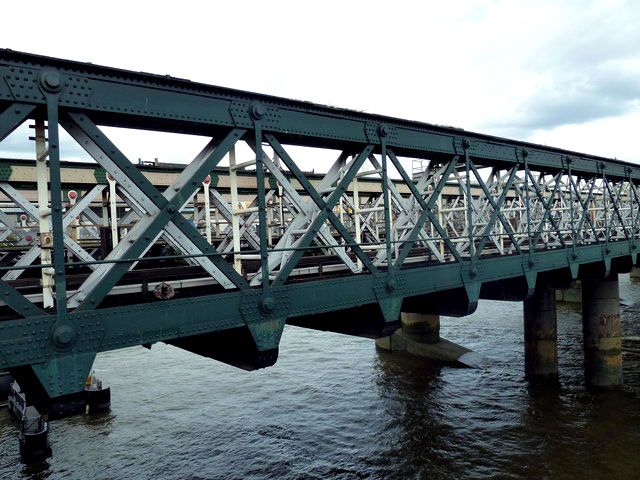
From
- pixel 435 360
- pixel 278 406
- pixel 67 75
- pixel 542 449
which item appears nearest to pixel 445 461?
pixel 542 449

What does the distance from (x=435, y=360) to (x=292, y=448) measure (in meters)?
12.3

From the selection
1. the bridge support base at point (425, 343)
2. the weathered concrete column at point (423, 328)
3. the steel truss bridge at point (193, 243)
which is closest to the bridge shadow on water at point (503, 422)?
the bridge support base at point (425, 343)

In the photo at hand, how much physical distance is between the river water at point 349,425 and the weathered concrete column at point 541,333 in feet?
3.12

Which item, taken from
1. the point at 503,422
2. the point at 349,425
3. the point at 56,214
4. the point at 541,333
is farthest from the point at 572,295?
the point at 56,214

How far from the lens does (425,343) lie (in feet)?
94.4

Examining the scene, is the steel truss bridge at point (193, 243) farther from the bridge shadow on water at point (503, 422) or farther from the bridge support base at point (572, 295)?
the bridge support base at point (572, 295)

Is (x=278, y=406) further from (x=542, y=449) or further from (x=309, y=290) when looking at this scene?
(x=309, y=290)

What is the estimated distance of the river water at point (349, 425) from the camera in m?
16.7

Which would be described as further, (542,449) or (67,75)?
(542,449)

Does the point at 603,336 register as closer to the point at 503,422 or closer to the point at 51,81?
the point at 503,422

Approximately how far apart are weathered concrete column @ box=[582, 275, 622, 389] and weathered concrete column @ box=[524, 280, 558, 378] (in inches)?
58.8

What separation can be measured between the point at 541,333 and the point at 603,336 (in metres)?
2.58

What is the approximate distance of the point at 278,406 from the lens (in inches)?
878

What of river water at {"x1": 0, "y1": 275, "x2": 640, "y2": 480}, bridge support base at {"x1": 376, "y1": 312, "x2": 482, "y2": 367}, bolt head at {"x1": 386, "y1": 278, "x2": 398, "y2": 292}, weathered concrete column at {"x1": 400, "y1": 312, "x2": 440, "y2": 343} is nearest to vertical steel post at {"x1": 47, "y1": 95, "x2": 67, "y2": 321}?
bolt head at {"x1": 386, "y1": 278, "x2": 398, "y2": 292}
